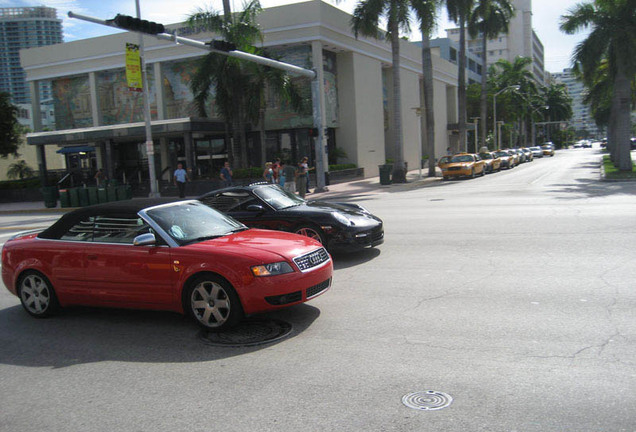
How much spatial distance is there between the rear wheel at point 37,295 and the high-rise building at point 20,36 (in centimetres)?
15690

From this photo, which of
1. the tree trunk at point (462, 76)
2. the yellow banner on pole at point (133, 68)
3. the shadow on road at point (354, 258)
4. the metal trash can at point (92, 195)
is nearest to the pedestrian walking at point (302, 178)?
the yellow banner on pole at point (133, 68)

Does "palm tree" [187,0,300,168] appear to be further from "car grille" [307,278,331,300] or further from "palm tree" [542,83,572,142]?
"palm tree" [542,83,572,142]

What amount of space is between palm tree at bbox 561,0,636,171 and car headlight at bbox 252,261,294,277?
27.5 metres

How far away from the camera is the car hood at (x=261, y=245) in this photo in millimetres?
5938

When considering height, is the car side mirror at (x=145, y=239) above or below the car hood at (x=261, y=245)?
above

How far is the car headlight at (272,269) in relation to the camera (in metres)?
5.77

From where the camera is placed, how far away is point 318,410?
3979 mm

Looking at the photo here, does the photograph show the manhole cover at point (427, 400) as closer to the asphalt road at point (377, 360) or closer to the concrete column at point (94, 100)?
the asphalt road at point (377, 360)

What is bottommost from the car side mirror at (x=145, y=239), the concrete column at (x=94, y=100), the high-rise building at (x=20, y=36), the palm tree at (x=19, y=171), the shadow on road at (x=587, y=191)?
the shadow on road at (x=587, y=191)

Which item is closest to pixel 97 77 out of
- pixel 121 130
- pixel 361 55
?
pixel 121 130

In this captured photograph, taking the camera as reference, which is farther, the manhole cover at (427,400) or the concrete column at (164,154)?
the concrete column at (164,154)

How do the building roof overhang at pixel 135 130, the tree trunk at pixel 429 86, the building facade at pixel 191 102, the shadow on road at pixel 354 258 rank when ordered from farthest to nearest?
the tree trunk at pixel 429 86 → the building facade at pixel 191 102 → the building roof overhang at pixel 135 130 → the shadow on road at pixel 354 258

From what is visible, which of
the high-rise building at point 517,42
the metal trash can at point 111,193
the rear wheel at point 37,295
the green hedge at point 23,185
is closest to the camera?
the rear wheel at point 37,295

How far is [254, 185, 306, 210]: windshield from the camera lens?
10195 millimetres
